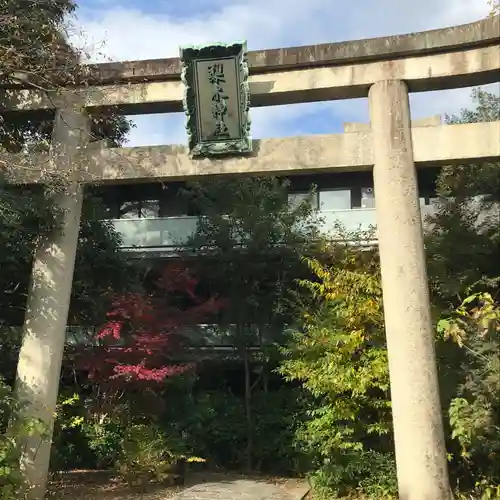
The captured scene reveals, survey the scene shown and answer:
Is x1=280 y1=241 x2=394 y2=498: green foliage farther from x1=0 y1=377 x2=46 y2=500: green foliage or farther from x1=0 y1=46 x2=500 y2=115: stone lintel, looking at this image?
x1=0 y1=377 x2=46 y2=500: green foliage

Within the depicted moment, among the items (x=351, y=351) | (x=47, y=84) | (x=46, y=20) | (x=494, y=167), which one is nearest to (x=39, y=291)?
(x=47, y=84)

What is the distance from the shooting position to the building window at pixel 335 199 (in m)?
15.0

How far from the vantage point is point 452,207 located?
9609 millimetres

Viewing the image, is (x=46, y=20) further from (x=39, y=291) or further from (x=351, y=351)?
(x=351, y=351)

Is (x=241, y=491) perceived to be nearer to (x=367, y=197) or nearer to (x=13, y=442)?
(x=13, y=442)

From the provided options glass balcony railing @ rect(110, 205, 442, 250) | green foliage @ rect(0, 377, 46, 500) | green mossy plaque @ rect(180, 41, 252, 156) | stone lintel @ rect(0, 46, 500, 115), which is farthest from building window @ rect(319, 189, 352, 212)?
green foliage @ rect(0, 377, 46, 500)

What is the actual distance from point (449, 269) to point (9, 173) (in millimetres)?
6621

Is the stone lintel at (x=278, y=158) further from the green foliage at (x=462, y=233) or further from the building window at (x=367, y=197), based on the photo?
the building window at (x=367, y=197)

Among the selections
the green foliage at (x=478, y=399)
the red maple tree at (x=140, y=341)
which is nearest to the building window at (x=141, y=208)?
the red maple tree at (x=140, y=341)

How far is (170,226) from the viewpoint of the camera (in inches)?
530

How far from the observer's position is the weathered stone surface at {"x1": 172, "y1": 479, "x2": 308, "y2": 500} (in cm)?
788

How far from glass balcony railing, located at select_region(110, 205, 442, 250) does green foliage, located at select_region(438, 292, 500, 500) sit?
523cm

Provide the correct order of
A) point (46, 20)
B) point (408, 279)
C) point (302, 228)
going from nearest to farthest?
point (408, 279), point (46, 20), point (302, 228)

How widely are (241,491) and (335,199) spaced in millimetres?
8707
